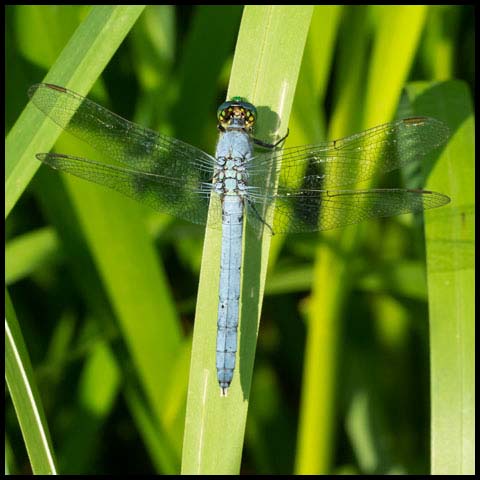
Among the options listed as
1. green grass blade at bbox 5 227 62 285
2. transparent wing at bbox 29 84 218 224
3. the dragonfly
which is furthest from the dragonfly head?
green grass blade at bbox 5 227 62 285

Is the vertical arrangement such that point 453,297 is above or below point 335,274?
below

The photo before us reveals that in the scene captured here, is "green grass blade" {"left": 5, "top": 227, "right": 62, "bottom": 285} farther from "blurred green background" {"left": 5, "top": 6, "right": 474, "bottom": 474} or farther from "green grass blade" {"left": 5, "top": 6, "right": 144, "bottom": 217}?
"green grass blade" {"left": 5, "top": 6, "right": 144, "bottom": 217}

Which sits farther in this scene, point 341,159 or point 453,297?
point 341,159

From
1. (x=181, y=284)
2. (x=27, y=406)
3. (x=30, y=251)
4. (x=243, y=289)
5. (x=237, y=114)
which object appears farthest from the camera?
(x=181, y=284)

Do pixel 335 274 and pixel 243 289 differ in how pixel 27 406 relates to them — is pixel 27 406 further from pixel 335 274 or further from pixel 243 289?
pixel 335 274

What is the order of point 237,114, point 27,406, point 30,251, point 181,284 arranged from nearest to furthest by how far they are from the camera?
point 27,406, point 237,114, point 30,251, point 181,284

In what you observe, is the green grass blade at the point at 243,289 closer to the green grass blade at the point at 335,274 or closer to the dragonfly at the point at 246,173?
the dragonfly at the point at 246,173

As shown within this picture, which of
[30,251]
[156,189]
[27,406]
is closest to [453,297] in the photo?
[156,189]
